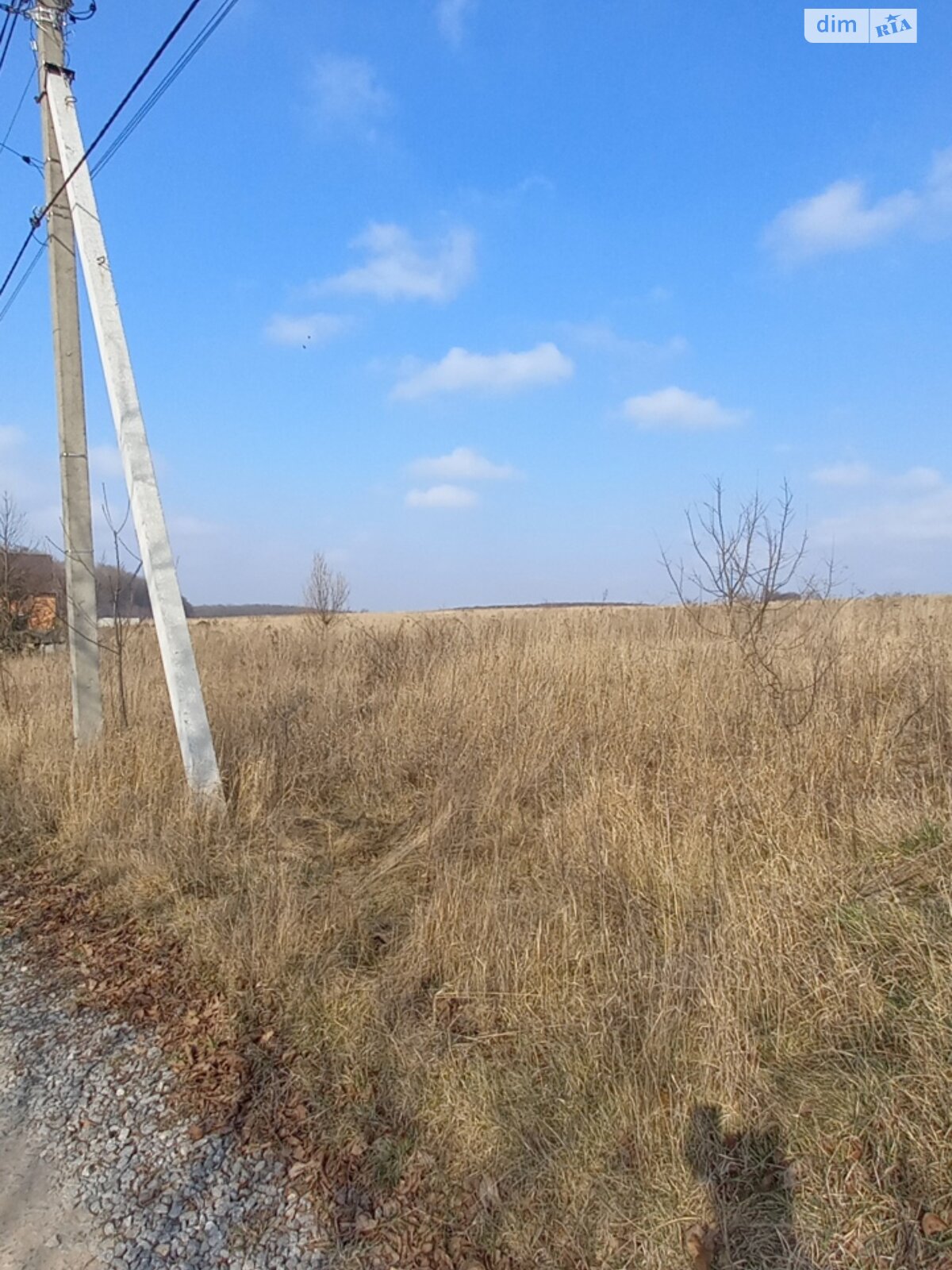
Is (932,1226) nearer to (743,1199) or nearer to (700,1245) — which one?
(743,1199)

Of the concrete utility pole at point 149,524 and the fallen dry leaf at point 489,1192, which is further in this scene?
the concrete utility pole at point 149,524

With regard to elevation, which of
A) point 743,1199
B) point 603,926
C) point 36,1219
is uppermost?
point 603,926

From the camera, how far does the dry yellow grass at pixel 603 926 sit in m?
1.94

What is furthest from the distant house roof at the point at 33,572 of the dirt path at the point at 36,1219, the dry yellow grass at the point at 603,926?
the dirt path at the point at 36,1219

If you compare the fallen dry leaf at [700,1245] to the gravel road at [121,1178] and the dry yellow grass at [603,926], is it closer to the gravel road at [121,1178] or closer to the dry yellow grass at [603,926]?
the dry yellow grass at [603,926]

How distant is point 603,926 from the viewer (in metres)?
2.94

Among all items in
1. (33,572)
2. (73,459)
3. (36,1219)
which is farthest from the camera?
(33,572)

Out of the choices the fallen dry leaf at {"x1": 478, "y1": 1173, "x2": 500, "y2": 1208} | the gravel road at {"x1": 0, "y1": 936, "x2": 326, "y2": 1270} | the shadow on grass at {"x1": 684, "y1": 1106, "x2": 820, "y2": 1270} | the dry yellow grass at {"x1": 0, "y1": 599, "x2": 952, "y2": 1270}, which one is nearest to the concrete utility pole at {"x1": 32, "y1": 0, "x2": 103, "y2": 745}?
the dry yellow grass at {"x1": 0, "y1": 599, "x2": 952, "y2": 1270}

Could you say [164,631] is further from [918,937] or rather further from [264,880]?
[918,937]

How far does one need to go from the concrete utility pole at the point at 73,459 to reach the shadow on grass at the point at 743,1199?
18.6 ft

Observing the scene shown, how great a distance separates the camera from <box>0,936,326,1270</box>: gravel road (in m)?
1.90

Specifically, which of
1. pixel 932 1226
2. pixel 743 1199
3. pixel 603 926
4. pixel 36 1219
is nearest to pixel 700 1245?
pixel 743 1199

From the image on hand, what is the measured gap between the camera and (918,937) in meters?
2.46

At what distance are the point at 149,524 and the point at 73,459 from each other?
2.03 meters
